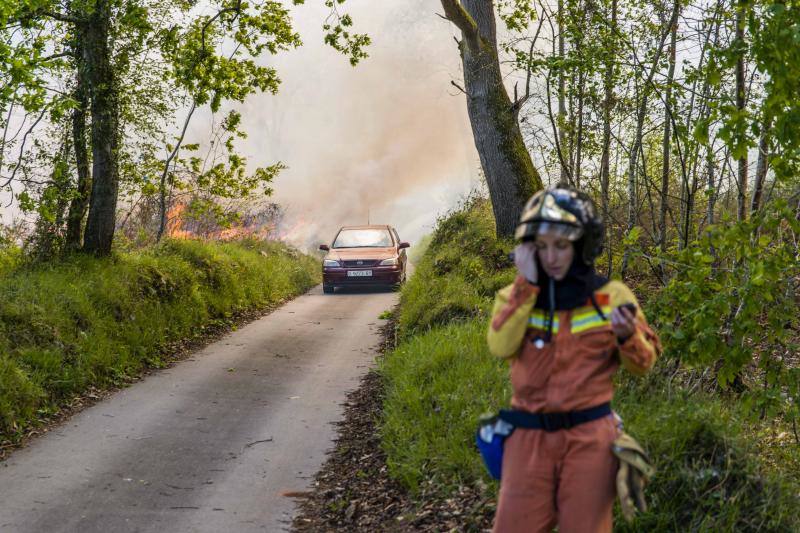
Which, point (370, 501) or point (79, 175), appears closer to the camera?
point (370, 501)

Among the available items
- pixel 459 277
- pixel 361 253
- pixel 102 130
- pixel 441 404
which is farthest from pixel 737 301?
pixel 361 253

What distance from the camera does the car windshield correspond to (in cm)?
2095

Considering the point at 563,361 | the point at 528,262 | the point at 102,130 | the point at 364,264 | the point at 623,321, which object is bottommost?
the point at 364,264

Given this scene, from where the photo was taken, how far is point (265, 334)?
13781 millimetres

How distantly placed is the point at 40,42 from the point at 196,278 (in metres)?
5.00

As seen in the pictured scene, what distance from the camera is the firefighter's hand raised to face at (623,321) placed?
2.95 meters

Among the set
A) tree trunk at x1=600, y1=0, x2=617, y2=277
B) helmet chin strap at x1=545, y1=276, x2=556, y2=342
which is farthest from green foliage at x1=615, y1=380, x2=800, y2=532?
tree trunk at x1=600, y1=0, x2=617, y2=277

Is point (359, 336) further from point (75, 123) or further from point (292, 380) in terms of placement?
point (75, 123)

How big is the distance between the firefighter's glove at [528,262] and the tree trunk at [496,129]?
414 inches

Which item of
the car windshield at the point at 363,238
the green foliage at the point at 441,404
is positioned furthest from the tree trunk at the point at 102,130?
the car windshield at the point at 363,238

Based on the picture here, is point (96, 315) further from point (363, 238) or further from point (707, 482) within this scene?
point (363, 238)

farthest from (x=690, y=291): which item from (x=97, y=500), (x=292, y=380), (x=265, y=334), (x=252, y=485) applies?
(x=265, y=334)

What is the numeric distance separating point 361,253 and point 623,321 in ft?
57.1

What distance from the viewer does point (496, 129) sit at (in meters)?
13.4
